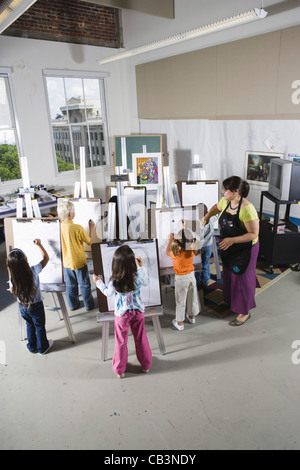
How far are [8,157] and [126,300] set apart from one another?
457cm

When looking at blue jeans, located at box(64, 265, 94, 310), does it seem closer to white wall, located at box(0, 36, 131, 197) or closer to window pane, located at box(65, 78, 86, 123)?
white wall, located at box(0, 36, 131, 197)

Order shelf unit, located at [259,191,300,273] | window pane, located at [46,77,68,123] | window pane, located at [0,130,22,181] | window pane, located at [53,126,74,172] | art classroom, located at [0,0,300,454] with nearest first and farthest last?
art classroom, located at [0,0,300,454] → shelf unit, located at [259,191,300,273] → window pane, located at [0,130,22,181] → window pane, located at [46,77,68,123] → window pane, located at [53,126,74,172]

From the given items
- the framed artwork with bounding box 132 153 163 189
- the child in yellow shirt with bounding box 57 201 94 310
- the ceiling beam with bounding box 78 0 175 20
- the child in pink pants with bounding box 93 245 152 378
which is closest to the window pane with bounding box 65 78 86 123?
the framed artwork with bounding box 132 153 163 189

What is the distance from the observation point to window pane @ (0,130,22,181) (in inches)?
227

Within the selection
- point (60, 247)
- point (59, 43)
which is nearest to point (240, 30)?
→ point (59, 43)

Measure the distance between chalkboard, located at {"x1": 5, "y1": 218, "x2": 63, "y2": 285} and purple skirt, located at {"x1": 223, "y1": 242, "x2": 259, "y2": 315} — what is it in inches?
67.2

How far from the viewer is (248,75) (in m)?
4.61

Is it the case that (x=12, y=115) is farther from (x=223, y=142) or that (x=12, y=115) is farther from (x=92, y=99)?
(x=223, y=142)

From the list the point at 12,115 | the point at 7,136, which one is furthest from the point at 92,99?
the point at 7,136

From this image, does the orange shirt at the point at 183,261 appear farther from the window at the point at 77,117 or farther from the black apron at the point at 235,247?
the window at the point at 77,117

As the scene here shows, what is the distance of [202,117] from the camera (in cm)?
557

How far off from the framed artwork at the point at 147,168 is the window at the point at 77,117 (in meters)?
1.43

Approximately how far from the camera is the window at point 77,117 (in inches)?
247
